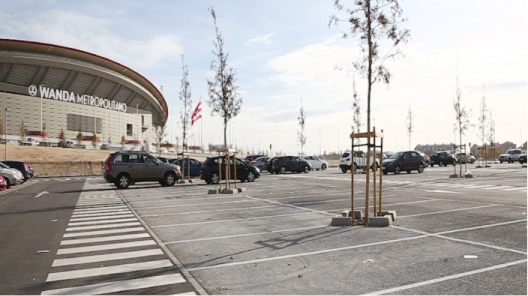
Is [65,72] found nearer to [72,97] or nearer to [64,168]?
[72,97]

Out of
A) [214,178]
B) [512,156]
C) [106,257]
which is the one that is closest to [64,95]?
[214,178]

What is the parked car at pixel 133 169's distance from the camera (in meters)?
23.1

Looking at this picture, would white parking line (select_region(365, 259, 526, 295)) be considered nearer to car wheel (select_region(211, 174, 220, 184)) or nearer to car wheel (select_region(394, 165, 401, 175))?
car wheel (select_region(211, 174, 220, 184))

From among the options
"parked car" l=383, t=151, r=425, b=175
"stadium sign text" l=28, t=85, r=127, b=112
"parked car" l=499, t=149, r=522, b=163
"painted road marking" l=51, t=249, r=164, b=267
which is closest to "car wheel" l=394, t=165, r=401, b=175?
"parked car" l=383, t=151, r=425, b=175

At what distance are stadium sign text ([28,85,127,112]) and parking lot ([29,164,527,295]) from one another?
248 ft

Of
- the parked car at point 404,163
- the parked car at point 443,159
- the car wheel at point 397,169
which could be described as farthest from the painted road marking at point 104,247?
the parked car at point 443,159

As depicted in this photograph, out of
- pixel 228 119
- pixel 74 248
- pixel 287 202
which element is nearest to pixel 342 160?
pixel 228 119

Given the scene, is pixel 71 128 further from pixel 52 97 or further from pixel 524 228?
pixel 524 228

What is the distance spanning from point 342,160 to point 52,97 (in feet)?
210

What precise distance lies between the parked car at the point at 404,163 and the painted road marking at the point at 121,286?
92.7ft

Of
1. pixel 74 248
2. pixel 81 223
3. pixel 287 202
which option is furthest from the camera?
pixel 287 202

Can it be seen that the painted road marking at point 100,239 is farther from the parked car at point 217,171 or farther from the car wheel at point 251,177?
the car wheel at point 251,177

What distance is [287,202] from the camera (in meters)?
15.1

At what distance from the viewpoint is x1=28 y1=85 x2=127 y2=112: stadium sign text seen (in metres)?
80.9
